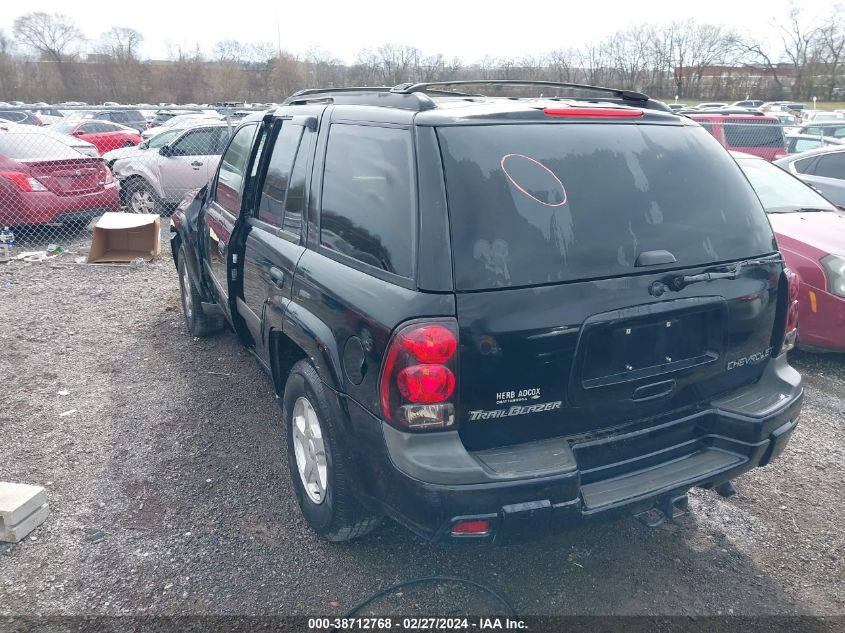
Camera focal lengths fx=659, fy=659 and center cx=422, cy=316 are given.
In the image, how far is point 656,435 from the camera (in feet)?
8.68

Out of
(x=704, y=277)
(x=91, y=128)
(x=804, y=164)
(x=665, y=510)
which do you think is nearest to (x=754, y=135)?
Result: (x=804, y=164)

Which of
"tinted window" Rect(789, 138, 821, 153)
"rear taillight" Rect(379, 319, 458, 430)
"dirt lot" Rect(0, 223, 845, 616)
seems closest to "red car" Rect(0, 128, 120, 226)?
"dirt lot" Rect(0, 223, 845, 616)

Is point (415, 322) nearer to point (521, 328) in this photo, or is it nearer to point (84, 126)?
point (521, 328)

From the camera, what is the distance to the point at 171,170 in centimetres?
1150

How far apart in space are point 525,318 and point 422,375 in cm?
41

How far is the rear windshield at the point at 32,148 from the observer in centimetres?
950

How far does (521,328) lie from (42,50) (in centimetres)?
8032

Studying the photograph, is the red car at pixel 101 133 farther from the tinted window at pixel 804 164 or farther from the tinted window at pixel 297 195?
the tinted window at pixel 297 195

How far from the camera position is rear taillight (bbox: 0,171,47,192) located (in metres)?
9.15

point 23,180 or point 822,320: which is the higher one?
point 23,180

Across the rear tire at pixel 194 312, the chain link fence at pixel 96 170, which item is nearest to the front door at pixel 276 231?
the rear tire at pixel 194 312

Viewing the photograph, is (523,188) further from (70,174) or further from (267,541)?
(70,174)

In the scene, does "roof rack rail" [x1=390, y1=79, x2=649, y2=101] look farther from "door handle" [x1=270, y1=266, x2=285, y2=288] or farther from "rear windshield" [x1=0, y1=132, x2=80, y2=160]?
"rear windshield" [x1=0, y1=132, x2=80, y2=160]

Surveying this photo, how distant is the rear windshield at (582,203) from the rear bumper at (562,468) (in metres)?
0.62
